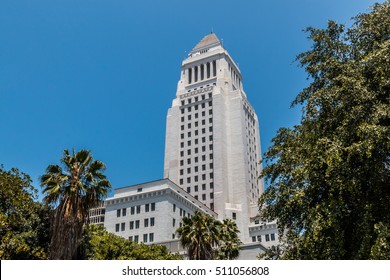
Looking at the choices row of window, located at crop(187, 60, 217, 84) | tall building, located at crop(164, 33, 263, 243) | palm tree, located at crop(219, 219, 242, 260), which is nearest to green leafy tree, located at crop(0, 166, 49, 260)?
palm tree, located at crop(219, 219, 242, 260)

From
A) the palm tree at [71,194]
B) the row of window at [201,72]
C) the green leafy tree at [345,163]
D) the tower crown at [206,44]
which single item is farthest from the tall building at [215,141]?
the green leafy tree at [345,163]

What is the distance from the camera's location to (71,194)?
27.4 m

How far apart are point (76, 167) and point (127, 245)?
52.9 ft

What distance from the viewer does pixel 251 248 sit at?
68.8 meters

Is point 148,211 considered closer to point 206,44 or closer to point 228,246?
point 228,246

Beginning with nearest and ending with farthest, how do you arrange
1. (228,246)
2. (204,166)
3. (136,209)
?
(228,246) < (136,209) < (204,166)

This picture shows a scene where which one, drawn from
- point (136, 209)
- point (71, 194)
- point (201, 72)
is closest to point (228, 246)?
point (71, 194)

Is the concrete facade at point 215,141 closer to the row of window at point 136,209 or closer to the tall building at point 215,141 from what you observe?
the tall building at point 215,141

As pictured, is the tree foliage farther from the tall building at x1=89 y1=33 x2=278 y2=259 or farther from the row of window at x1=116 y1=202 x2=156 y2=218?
the row of window at x1=116 y1=202 x2=156 y2=218

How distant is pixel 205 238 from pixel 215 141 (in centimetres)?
6968

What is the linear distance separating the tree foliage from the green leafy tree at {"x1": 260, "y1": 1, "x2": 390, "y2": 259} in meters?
22.5

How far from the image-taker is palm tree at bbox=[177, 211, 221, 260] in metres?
39.9

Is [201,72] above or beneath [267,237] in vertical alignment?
above

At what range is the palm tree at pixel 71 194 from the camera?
25812mm
